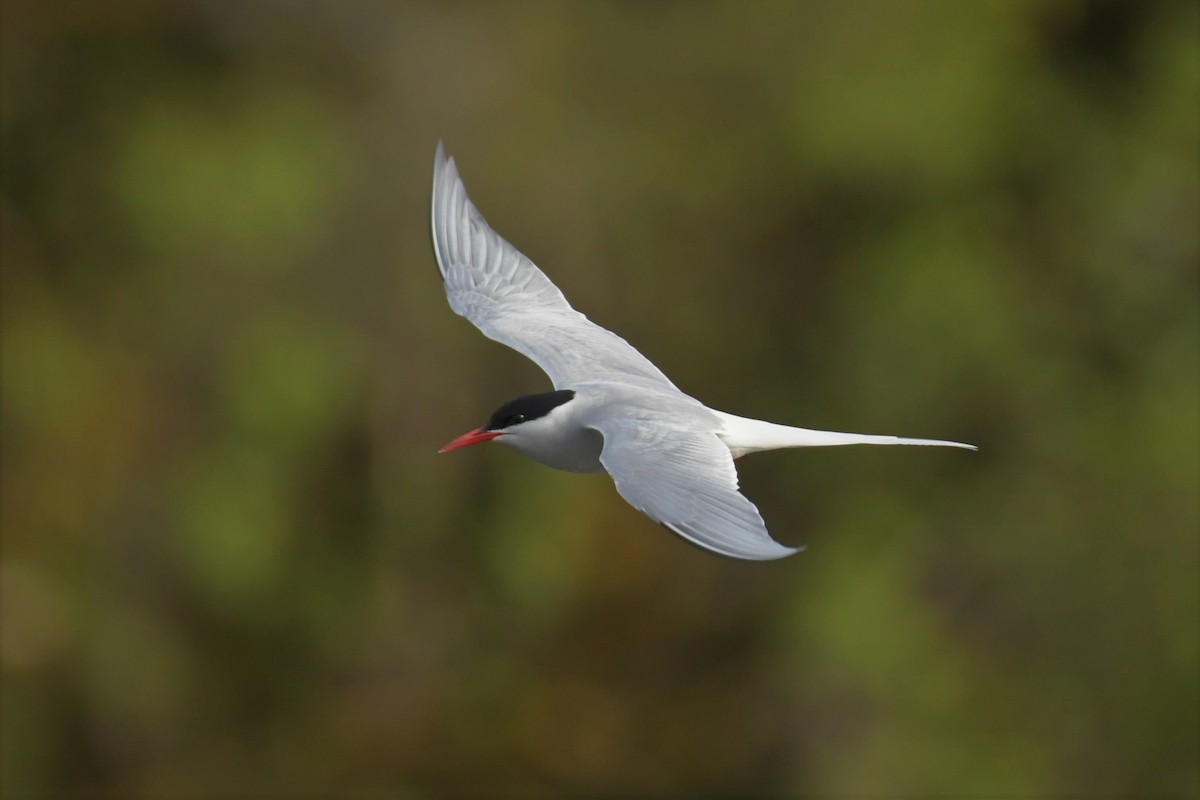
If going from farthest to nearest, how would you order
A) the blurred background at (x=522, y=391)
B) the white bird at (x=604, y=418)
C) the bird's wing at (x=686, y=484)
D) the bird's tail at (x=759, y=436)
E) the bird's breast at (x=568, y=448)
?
1. the blurred background at (x=522, y=391)
2. the bird's breast at (x=568, y=448)
3. the bird's tail at (x=759, y=436)
4. the white bird at (x=604, y=418)
5. the bird's wing at (x=686, y=484)

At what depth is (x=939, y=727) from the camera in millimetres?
14047

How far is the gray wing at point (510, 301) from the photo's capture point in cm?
566

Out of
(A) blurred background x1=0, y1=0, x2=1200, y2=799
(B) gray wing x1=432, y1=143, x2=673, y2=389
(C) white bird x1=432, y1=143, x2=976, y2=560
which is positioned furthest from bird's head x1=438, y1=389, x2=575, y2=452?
(A) blurred background x1=0, y1=0, x2=1200, y2=799

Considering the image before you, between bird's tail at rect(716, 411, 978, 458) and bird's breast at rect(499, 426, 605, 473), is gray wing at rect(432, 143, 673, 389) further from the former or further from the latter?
bird's tail at rect(716, 411, 978, 458)

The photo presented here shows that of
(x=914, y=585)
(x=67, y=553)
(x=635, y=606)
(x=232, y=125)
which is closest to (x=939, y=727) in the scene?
(x=914, y=585)

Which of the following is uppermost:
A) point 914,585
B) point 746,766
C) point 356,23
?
point 356,23

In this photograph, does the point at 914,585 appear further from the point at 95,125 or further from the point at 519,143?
the point at 95,125

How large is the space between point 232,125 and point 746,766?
6899 mm

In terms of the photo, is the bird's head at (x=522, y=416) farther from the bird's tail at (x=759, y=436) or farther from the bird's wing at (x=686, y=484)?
the bird's tail at (x=759, y=436)

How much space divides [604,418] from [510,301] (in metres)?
1.18

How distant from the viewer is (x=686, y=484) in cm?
441

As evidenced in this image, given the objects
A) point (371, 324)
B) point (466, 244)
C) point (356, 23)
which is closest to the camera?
point (466, 244)

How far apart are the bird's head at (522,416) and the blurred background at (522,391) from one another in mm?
6513

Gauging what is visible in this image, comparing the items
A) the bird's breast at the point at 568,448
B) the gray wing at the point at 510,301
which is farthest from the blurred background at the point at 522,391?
the bird's breast at the point at 568,448
